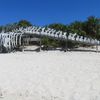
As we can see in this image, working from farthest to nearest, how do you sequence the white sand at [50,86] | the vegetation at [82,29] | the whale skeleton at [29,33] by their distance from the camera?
the vegetation at [82,29] → the whale skeleton at [29,33] → the white sand at [50,86]

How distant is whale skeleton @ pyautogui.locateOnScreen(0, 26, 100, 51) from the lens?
3247cm

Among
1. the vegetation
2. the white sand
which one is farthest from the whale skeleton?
the white sand

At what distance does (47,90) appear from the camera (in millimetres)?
9031

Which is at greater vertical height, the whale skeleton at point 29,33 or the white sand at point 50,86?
the whale skeleton at point 29,33

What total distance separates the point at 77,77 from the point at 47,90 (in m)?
2.24

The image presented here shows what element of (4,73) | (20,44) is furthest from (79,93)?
(20,44)

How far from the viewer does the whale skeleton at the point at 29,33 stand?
32.5 m

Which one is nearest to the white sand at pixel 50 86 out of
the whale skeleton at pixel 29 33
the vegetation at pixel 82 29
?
the whale skeleton at pixel 29 33

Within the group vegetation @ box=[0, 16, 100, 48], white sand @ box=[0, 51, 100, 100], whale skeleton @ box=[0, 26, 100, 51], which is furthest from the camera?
vegetation @ box=[0, 16, 100, 48]

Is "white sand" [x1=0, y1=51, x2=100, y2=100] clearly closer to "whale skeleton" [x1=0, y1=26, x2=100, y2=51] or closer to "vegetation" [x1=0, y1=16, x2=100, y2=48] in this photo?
"whale skeleton" [x1=0, y1=26, x2=100, y2=51]

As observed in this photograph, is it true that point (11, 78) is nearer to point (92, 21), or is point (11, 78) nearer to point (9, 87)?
point (9, 87)

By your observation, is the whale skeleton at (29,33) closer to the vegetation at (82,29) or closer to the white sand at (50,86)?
the vegetation at (82,29)

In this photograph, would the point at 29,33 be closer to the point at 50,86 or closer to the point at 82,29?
the point at 82,29

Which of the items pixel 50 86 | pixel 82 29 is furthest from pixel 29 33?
pixel 50 86
